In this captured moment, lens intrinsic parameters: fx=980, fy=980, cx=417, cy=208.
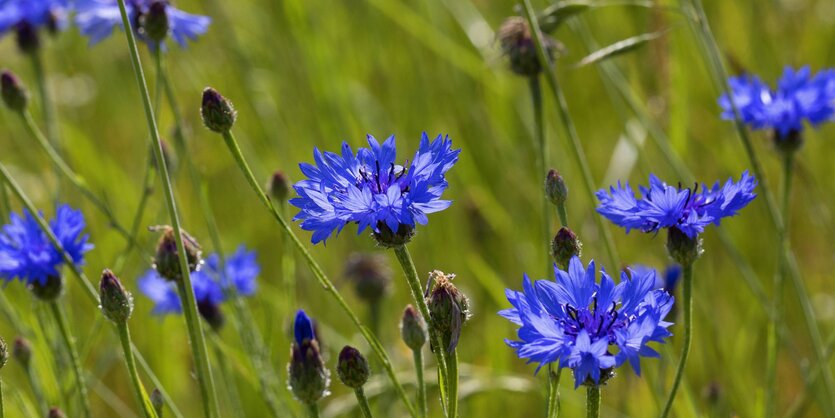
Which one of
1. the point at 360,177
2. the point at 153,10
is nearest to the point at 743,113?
the point at 360,177

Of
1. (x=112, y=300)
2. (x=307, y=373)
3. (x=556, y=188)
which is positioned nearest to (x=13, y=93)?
(x=112, y=300)

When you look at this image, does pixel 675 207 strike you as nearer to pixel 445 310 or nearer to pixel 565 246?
pixel 565 246

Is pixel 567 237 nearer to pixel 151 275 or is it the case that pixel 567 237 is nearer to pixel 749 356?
pixel 151 275

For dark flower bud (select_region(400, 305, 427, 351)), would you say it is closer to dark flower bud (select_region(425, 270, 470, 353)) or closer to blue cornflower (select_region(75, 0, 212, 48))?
dark flower bud (select_region(425, 270, 470, 353))

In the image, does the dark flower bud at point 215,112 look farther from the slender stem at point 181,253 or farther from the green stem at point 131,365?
the green stem at point 131,365

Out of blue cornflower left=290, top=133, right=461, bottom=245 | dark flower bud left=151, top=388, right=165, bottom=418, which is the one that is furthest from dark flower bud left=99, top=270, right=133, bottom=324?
blue cornflower left=290, top=133, right=461, bottom=245

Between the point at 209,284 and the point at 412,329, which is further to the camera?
the point at 209,284
